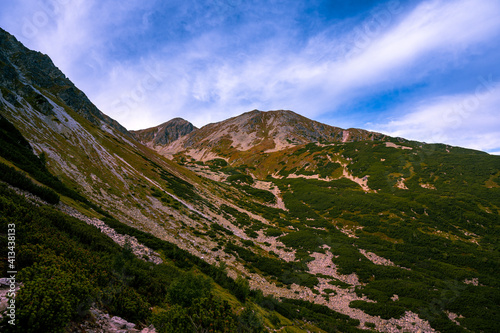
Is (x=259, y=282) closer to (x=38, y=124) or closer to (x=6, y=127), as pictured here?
(x=6, y=127)

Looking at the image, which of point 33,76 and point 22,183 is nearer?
point 22,183

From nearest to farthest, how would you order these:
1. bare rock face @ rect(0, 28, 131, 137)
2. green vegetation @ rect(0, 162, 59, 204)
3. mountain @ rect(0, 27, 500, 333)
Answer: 1. mountain @ rect(0, 27, 500, 333)
2. green vegetation @ rect(0, 162, 59, 204)
3. bare rock face @ rect(0, 28, 131, 137)

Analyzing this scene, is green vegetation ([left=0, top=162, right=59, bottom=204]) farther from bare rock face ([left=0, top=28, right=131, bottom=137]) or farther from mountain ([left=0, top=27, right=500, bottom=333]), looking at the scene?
bare rock face ([left=0, top=28, right=131, bottom=137])

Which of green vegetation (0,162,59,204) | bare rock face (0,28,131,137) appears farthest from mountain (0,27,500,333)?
bare rock face (0,28,131,137)

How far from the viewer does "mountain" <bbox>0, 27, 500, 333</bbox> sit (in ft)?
25.2

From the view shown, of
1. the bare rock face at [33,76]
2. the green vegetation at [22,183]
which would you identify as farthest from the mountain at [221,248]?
the bare rock face at [33,76]

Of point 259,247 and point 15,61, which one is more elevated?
point 15,61

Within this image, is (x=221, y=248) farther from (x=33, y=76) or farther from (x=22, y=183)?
(x=33, y=76)

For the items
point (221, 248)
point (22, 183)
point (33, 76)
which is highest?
point (33, 76)

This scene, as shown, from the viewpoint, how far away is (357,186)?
255 feet

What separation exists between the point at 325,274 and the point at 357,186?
5662 centimetres

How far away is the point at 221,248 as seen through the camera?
3017 centimetres

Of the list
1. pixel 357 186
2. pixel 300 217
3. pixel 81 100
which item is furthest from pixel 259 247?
pixel 81 100

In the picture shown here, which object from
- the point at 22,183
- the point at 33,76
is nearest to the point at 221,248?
the point at 22,183
